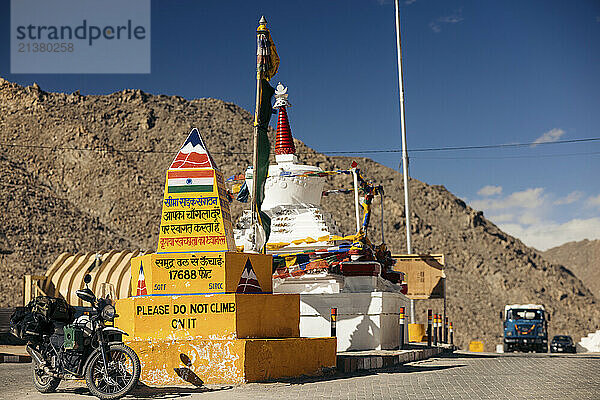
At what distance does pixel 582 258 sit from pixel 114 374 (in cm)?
12391

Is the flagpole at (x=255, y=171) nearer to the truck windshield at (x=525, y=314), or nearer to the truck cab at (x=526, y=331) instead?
the truck cab at (x=526, y=331)

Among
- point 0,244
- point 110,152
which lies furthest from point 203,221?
point 110,152

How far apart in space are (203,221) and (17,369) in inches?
272

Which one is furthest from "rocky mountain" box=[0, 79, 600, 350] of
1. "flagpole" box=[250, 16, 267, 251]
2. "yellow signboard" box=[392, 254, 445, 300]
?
"flagpole" box=[250, 16, 267, 251]

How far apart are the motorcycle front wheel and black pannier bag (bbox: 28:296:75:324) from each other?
1.31 m

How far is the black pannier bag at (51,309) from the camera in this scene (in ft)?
34.9

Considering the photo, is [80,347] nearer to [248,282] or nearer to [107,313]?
[107,313]

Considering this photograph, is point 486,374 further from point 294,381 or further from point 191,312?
point 191,312

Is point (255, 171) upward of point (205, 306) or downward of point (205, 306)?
upward

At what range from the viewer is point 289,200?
1919cm

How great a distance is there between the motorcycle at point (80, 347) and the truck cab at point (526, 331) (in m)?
26.1

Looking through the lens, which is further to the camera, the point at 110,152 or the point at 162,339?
the point at 110,152

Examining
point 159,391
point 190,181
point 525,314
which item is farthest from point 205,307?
point 525,314

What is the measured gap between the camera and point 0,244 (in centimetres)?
6259
